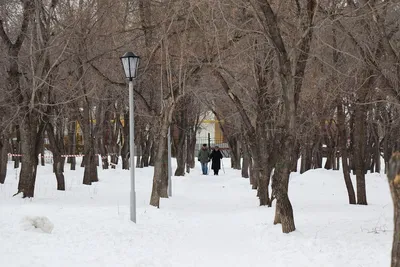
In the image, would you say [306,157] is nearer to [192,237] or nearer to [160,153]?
[160,153]

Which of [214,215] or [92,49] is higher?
[92,49]

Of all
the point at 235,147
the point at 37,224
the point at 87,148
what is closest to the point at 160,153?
the point at 37,224

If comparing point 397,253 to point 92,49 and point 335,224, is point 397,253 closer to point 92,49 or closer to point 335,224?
point 335,224

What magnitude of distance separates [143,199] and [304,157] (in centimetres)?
1741

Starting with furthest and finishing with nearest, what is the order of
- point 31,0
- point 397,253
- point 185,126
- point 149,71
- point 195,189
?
point 185,126, point 195,189, point 149,71, point 31,0, point 397,253

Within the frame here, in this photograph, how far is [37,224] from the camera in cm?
941

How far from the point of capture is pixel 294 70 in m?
11.4

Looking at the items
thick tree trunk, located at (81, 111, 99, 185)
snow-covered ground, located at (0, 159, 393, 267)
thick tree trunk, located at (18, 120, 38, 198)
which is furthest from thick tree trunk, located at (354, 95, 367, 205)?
thick tree trunk, located at (81, 111, 99, 185)

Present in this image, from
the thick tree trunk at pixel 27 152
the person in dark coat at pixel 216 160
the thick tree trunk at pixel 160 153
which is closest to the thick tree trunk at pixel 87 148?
the thick tree trunk at pixel 27 152

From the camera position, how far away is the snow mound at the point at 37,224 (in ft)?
30.5

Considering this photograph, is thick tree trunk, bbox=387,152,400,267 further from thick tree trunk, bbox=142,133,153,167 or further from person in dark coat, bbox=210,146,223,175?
thick tree trunk, bbox=142,133,153,167

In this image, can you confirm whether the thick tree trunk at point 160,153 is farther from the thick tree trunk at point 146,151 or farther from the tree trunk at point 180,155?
the thick tree trunk at point 146,151

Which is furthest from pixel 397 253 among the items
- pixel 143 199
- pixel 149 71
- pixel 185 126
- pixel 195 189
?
pixel 185 126

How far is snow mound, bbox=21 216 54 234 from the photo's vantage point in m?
9.28
